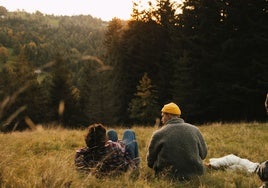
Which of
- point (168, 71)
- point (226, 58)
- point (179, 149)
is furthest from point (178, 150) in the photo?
point (168, 71)

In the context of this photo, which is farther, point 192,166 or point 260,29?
point 260,29

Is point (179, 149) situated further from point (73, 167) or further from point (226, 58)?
point (226, 58)

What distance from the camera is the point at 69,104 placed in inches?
1746

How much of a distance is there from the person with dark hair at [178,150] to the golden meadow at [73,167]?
0.21 meters

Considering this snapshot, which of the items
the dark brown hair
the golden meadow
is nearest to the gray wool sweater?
the golden meadow

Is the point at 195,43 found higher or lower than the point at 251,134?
higher

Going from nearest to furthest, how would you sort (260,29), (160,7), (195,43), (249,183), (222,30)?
1. (249,183)
2. (260,29)
3. (222,30)
4. (195,43)
5. (160,7)

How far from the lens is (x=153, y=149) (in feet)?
18.4

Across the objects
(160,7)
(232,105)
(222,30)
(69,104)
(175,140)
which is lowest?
(69,104)

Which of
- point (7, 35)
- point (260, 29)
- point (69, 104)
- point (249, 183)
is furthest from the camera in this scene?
point (7, 35)

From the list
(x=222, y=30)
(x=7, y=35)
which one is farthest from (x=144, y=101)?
(x=7, y=35)

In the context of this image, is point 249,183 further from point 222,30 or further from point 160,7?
point 160,7

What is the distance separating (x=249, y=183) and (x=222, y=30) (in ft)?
64.9

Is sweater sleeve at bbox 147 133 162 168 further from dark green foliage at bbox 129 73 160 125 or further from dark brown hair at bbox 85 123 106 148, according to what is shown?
dark green foliage at bbox 129 73 160 125
